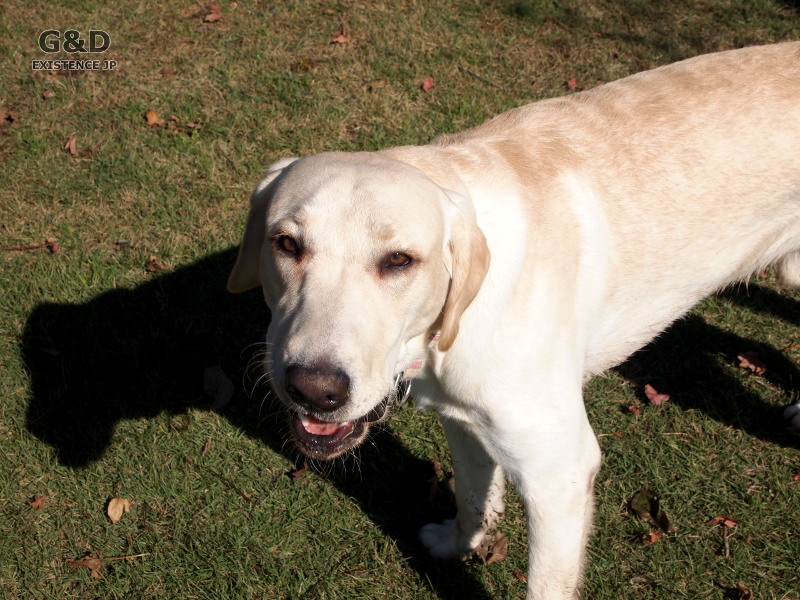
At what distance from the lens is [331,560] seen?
324cm

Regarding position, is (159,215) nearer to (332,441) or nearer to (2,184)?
(2,184)

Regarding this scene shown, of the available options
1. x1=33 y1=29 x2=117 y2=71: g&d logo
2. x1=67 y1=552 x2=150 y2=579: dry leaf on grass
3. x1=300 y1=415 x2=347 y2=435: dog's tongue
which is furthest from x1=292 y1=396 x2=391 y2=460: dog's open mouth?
x1=33 y1=29 x2=117 y2=71: g&d logo

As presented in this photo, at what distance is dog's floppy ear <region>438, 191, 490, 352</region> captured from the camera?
85.7 inches

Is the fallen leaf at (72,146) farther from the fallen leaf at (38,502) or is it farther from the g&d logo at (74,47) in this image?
the fallen leaf at (38,502)

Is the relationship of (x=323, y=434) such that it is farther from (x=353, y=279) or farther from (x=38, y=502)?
(x=38, y=502)

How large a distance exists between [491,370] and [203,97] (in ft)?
12.4

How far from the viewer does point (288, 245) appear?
2.11 meters

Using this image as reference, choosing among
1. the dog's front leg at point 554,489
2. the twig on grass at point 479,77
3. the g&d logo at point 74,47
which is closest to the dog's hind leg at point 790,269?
the dog's front leg at point 554,489

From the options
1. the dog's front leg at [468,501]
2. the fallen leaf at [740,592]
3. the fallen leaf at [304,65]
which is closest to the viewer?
the dog's front leg at [468,501]

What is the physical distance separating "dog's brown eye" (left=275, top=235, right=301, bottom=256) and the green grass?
4.32 feet

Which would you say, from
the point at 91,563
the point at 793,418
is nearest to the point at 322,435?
the point at 91,563

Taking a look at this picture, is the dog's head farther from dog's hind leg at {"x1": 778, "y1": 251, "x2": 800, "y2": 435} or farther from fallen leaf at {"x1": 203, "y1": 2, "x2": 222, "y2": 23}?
fallen leaf at {"x1": 203, "y1": 2, "x2": 222, "y2": 23}

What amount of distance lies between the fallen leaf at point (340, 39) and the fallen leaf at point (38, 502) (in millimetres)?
3874

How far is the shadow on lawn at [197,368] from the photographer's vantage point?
11.7 feet
